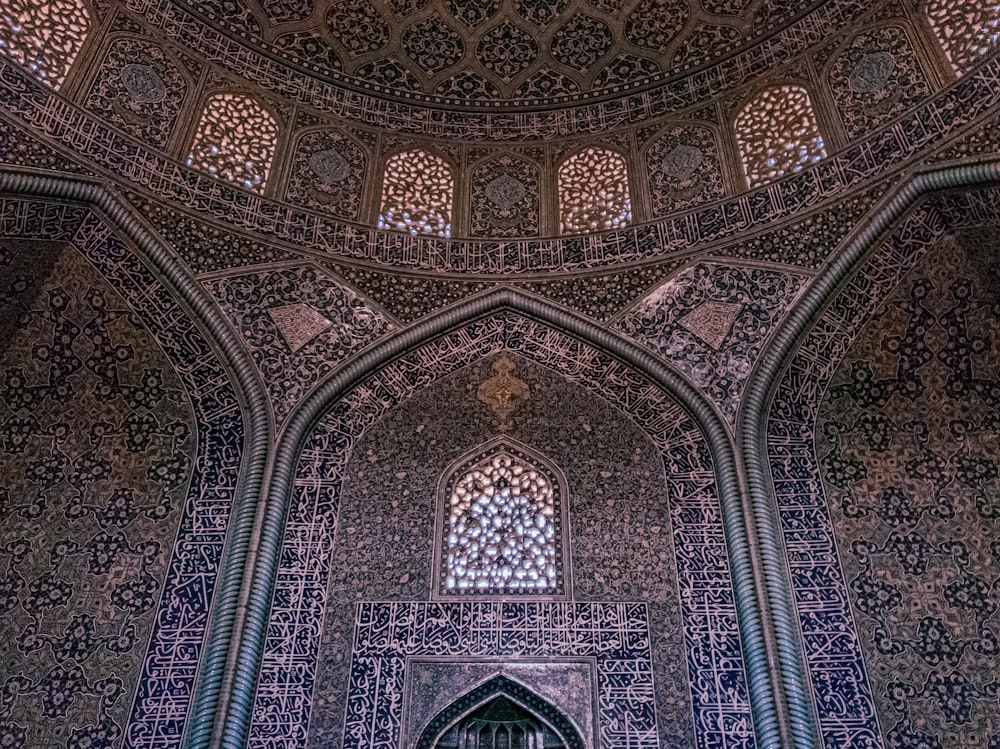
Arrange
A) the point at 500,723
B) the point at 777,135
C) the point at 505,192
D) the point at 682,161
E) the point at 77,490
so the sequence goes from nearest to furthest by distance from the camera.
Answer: the point at 500,723, the point at 77,490, the point at 777,135, the point at 682,161, the point at 505,192

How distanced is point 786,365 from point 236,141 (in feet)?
17.4

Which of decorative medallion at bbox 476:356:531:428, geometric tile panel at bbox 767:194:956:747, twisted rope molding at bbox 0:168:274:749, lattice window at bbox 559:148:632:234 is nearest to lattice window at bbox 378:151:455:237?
lattice window at bbox 559:148:632:234

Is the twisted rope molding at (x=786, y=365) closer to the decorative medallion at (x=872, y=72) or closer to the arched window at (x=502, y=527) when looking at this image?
the decorative medallion at (x=872, y=72)

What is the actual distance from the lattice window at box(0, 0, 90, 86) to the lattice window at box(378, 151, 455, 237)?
2.91 m

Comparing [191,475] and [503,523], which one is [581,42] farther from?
[191,475]

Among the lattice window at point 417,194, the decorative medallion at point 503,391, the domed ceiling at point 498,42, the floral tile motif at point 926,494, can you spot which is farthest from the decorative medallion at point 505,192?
the floral tile motif at point 926,494

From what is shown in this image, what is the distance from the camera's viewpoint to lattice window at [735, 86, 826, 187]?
28.8 ft

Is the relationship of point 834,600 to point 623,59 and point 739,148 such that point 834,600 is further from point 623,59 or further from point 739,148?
point 623,59

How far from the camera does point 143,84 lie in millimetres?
8664

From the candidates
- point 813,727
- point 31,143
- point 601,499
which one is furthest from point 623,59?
point 813,727

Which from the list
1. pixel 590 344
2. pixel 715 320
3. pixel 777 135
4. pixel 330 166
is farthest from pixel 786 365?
pixel 330 166

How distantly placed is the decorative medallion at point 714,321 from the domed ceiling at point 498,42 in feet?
8.71

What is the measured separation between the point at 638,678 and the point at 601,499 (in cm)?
160

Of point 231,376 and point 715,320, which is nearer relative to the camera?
point 231,376
